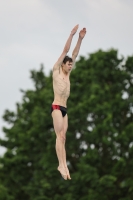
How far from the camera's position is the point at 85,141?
4966cm

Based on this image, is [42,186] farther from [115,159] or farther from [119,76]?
[119,76]

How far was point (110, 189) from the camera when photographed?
4847 cm

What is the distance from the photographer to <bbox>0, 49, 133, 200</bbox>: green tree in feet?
159

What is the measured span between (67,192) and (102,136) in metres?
4.47

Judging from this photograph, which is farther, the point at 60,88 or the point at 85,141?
the point at 85,141

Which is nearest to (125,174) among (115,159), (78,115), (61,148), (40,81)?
(115,159)

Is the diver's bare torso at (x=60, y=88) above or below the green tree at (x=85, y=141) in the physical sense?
below

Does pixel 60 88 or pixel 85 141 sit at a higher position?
pixel 85 141

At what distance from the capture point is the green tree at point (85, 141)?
4831 centimetres

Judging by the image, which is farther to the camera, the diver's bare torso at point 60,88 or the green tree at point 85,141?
the green tree at point 85,141

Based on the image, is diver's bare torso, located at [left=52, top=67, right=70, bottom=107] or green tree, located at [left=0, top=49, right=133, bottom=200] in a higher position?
green tree, located at [left=0, top=49, right=133, bottom=200]

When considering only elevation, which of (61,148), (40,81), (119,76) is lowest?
(61,148)

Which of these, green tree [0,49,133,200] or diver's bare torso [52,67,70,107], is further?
green tree [0,49,133,200]

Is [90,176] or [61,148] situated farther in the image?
[90,176]
